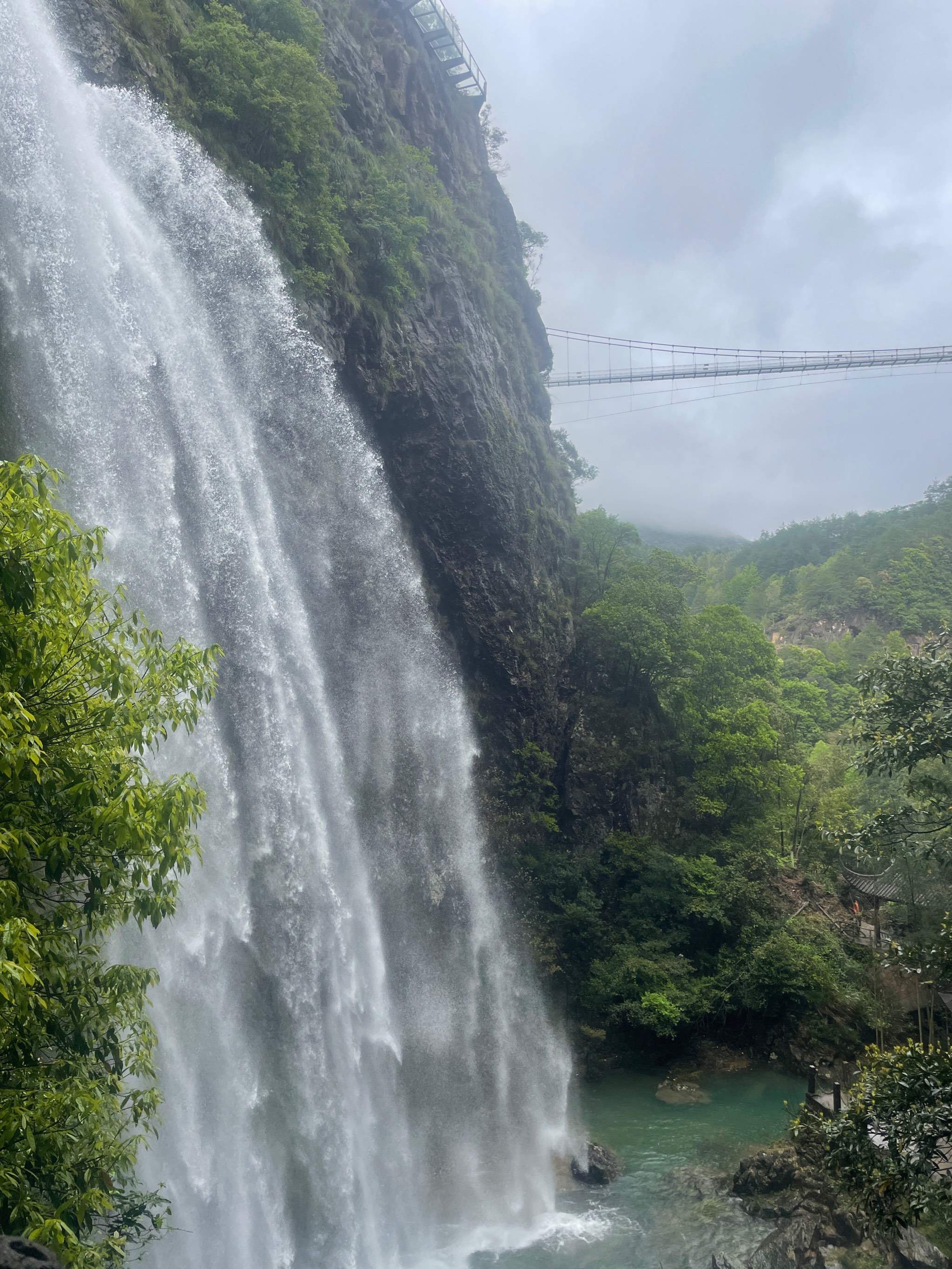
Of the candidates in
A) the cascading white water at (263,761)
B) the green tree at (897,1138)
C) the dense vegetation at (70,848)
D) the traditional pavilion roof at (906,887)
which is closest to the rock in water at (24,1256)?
the dense vegetation at (70,848)

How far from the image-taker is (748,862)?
3031 centimetres

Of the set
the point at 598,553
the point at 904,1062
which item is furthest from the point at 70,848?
the point at 598,553

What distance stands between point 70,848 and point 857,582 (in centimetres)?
8675

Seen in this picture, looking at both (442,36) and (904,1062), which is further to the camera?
(442,36)

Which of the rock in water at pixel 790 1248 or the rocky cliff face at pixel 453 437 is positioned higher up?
the rocky cliff face at pixel 453 437

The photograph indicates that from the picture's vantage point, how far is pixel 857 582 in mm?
81625

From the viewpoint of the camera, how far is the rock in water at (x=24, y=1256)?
341cm

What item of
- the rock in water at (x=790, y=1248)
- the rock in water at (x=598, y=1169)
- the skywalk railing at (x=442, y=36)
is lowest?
the rock in water at (x=598, y=1169)

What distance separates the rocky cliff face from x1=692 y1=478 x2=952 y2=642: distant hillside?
34326 millimetres

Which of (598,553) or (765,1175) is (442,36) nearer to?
(598,553)

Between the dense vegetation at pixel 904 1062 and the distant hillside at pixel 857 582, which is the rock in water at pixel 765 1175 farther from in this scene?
the distant hillside at pixel 857 582

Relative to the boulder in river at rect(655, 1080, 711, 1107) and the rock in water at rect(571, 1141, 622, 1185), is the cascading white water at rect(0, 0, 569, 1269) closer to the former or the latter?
the rock in water at rect(571, 1141, 622, 1185)

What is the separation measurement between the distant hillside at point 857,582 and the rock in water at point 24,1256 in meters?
65.1

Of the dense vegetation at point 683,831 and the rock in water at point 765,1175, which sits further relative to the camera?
the dense vegetation at point 683,831
